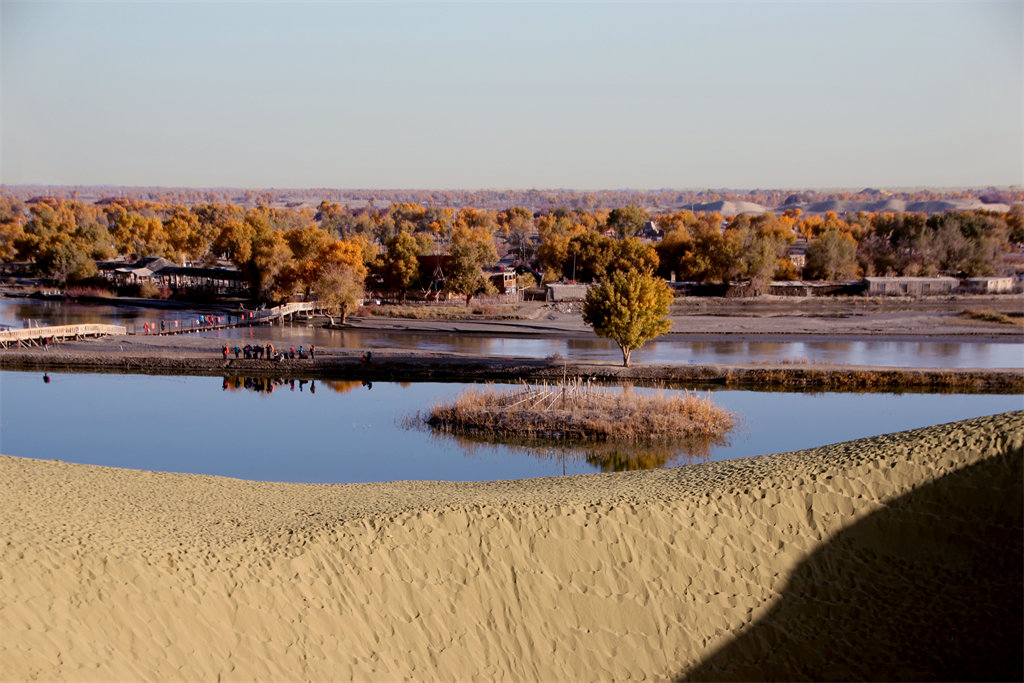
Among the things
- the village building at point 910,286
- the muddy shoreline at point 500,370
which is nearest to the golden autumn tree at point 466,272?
the muddy shoreline at point 500,370

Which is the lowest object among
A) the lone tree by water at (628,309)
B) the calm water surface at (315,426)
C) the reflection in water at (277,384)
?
the reflection in water at (277,384)

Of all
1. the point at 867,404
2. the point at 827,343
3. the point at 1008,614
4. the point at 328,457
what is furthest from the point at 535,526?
the point at 827,343

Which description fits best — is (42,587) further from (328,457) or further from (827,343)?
(827,343)

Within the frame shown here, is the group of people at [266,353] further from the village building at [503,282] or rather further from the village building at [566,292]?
the village building at [566,292]

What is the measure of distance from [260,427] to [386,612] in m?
18.1

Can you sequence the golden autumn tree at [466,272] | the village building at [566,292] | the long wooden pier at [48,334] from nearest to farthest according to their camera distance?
the long wooden pier at [48,334]
the golden autumn tree at [466,272]
the village building at [566,292]

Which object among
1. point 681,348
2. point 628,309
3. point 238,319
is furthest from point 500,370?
point 238,319

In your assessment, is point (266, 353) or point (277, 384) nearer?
point (277, 384)

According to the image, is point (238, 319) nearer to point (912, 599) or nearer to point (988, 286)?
point (912, 599)

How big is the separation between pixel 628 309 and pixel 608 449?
10000mm

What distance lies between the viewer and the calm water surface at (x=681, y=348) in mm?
38344

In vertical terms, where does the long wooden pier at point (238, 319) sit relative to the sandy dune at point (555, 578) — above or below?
below

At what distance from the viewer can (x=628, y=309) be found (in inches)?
1334

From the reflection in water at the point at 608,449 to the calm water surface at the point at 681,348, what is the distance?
1215 centimetres
